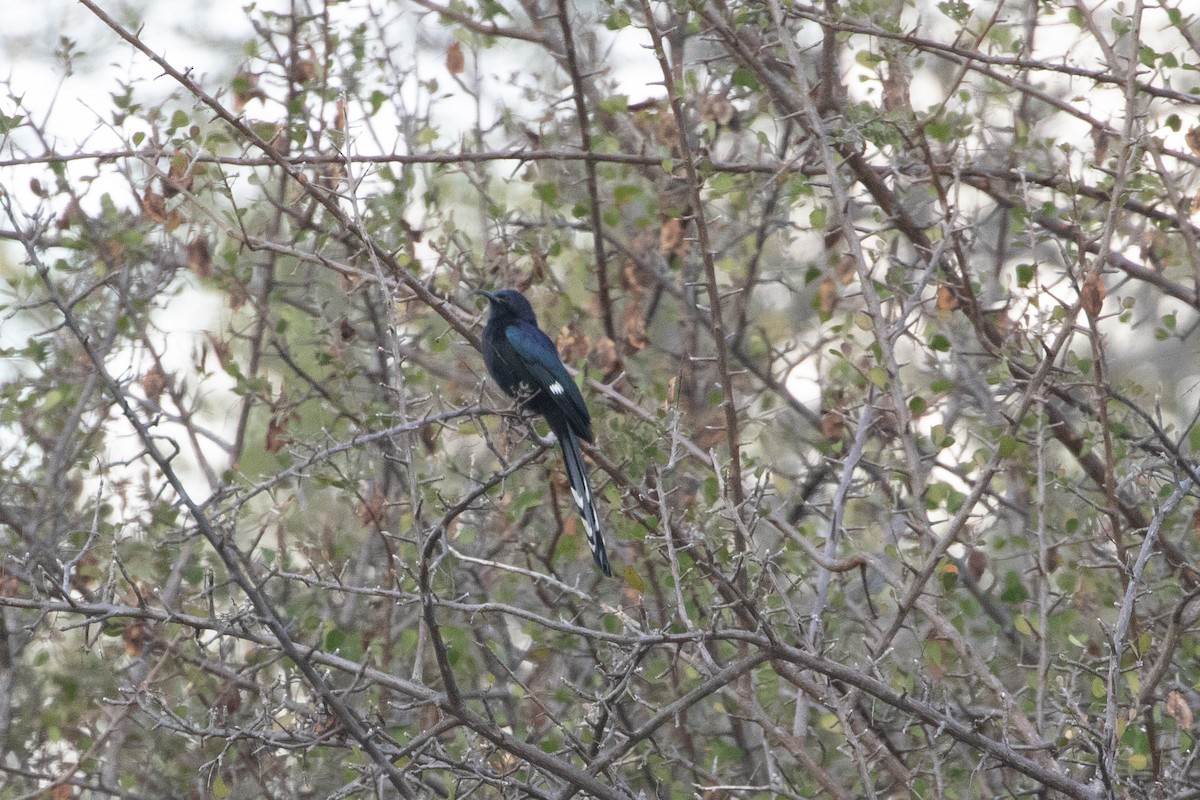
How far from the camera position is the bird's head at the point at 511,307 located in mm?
5730

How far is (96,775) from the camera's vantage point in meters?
4.96

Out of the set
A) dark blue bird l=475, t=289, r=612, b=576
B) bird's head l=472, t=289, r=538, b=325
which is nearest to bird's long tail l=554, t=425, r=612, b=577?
dark blue bird l=475, t=289, r=612, b=576

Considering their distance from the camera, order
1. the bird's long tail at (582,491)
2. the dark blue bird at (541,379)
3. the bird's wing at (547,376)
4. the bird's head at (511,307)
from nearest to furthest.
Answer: the bird's long tail at (582,491) → the dark blue bird at (541,379) → the bird's wing at (547,376) → the bird's head at (511,307)

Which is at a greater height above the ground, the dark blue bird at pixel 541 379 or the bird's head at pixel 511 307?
the bird's head at pixel 511 307

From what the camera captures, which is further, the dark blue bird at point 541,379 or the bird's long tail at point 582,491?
the dark blue bird at point 541,379

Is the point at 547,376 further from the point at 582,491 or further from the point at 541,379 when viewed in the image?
the point at 582,491

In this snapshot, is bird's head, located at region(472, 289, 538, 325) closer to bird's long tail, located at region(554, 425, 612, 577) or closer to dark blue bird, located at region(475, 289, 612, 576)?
dark blue bird, located at region(475, 289, 612, 576)

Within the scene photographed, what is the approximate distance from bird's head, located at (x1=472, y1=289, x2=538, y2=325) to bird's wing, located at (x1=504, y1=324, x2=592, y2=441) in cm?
6

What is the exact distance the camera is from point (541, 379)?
5.52 m

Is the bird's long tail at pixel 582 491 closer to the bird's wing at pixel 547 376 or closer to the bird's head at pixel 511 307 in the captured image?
the bird's wing at pixel 547 376

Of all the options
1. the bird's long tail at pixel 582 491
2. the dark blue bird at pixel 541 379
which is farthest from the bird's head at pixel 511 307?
the bird's long tail at pixel 582 491

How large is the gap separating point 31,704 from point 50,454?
1079mm

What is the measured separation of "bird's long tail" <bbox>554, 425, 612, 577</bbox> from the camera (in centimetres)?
469

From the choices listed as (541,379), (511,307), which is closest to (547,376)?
(541,379)
